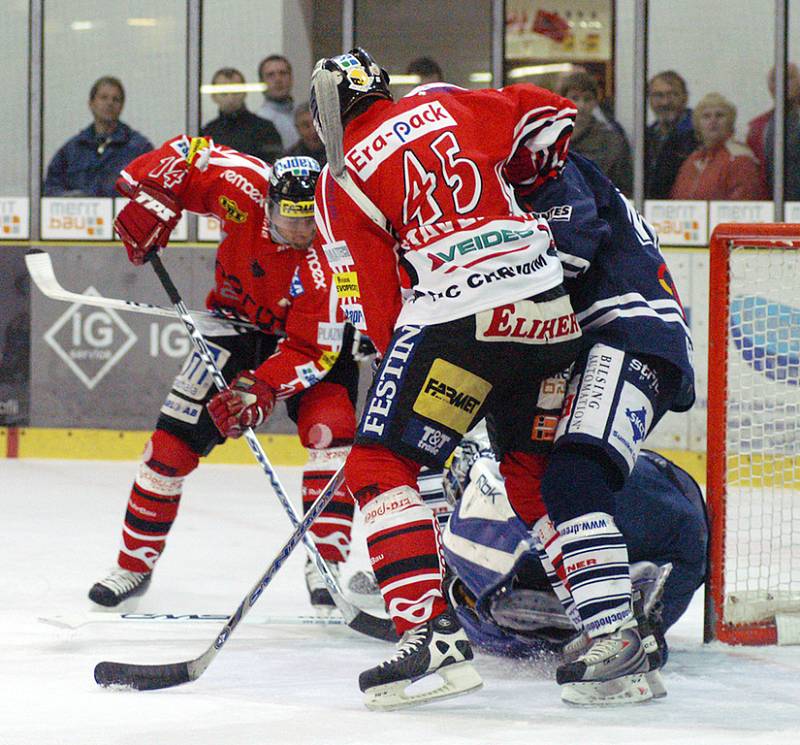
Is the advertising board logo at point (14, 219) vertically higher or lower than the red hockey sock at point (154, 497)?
higher

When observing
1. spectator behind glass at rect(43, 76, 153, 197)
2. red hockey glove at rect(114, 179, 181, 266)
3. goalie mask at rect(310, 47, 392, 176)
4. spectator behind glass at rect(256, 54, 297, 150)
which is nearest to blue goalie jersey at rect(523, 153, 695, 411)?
goalie mask at rect(310, 47, 392, 176)

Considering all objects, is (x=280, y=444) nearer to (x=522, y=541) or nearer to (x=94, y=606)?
(x=94, y=606)

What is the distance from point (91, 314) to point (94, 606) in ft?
9.38

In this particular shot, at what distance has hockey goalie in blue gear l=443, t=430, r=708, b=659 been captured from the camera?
257 centimetres

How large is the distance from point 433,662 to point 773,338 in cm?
185

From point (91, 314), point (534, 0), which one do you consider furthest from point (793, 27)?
point (91, 314)

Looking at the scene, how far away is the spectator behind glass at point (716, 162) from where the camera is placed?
552 centimetres

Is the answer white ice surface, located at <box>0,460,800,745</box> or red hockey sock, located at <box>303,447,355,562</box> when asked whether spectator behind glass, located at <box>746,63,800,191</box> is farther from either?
red hockey sock, located at <box>303,447,355,562</box>

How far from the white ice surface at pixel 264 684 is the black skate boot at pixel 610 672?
27mm

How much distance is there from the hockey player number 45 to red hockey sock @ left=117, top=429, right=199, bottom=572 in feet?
3.84

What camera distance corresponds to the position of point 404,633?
6.81 ft

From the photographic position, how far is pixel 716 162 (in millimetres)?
5555

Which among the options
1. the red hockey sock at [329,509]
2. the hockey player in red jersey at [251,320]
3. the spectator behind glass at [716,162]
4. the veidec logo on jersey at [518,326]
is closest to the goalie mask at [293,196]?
the hockey player in red jersey at [251,320]

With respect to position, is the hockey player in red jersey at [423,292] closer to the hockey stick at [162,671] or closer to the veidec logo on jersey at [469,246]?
the veidec logo on jersey at [469,246]
